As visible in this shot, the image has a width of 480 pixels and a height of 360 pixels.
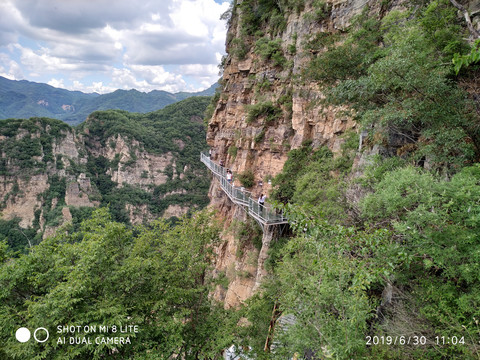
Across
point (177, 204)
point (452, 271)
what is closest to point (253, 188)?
point (452, 271)

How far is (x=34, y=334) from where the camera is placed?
14.3 ft

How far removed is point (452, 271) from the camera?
11.6 ft

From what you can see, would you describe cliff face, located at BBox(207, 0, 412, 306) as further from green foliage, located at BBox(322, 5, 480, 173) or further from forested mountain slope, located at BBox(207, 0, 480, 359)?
green foliage, located at BBox(322, 5, 480, 173)

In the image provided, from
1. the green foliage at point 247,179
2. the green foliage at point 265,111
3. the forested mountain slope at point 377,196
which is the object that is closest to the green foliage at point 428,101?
the forested mountain slope at point 377,196

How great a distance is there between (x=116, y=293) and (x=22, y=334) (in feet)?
5.35

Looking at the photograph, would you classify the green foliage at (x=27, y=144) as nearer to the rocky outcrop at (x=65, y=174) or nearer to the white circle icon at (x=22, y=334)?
the rocky outcrop at (x=65, y=174)

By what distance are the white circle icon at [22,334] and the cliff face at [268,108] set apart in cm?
981

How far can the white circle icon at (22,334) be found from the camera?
14.7ft

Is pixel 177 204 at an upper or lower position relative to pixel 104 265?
lower

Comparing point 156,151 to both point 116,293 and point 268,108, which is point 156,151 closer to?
point 268,108

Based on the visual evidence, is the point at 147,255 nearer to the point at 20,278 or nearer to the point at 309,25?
the point at 20,278

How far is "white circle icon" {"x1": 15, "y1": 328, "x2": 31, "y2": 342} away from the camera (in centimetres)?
447

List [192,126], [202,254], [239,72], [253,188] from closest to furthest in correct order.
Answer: [202,254] → [253,188] → [239,72] → [192,126]

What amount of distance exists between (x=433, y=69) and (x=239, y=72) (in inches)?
681
